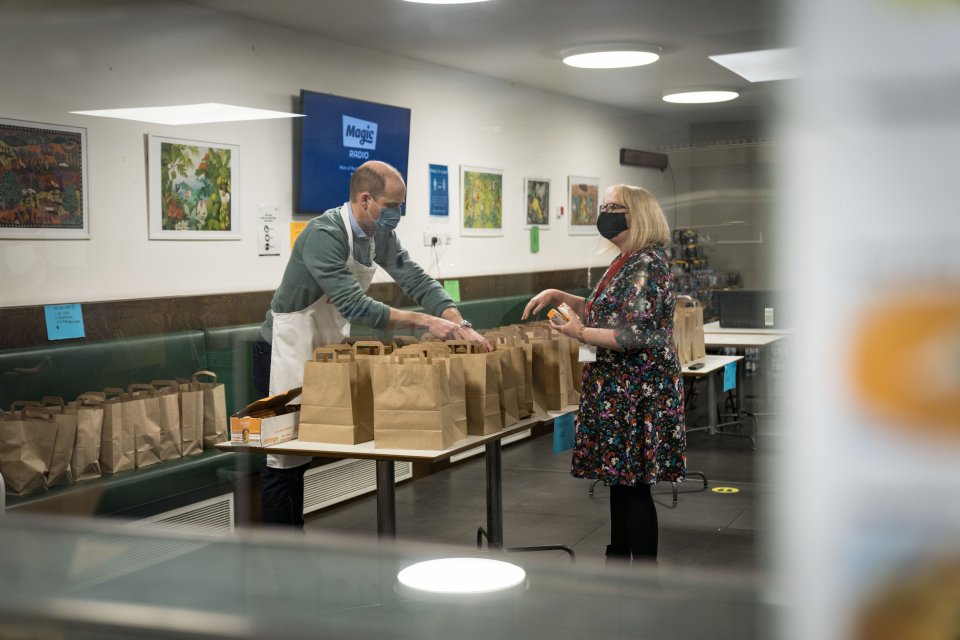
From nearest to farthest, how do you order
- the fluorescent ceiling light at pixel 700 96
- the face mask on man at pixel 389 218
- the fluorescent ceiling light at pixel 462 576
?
1. the fluorescent ceiling light at pixel 462 576
2. the fluorescent ceiling light at pixel 700 96
3. the face mask on man at pixel 389 218

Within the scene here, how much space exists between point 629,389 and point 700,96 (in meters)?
0.93

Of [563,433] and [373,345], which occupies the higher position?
[373,345]

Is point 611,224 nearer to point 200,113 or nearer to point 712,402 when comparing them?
point 712,402

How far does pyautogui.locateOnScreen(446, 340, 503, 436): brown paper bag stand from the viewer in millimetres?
2318

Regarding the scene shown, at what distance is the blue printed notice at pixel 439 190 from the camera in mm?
2164

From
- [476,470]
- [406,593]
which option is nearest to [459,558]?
[406,593]

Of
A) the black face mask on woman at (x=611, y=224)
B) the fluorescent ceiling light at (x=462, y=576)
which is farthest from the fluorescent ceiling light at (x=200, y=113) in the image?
the fluorescent ceiling light at (x=462, y=576)

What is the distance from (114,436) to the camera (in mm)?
2633

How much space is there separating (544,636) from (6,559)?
88 cm

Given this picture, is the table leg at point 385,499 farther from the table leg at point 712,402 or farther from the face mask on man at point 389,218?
the table leg at point 712,402

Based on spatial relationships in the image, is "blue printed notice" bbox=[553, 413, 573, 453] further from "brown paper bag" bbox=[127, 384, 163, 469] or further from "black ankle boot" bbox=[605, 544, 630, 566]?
"brown paper bag" bbox=[127, 384, 163, 469]

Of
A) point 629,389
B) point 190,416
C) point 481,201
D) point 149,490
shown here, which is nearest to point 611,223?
point 481,201

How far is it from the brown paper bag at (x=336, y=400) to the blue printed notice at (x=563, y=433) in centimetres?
50

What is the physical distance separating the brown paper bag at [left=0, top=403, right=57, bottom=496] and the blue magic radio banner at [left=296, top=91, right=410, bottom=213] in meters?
0.98
